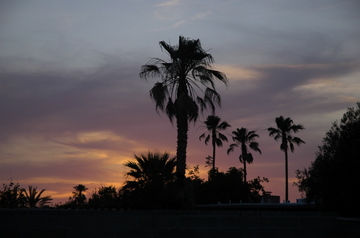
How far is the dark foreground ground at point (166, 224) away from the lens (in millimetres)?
13375

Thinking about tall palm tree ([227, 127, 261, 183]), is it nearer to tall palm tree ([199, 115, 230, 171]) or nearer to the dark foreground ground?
tall palm tree ([199, 115, 230, 171])

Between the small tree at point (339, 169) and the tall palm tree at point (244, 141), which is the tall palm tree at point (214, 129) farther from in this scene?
the small tree at point (339, 169)

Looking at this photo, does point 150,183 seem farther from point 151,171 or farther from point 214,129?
point 214,129

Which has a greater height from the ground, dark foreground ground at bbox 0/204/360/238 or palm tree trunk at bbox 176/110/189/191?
palm tree trunk at bbox 176/110/189/191

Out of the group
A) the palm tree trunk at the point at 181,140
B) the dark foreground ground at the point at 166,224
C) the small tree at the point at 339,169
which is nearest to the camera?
the dark foreground ground at the point at 166,224

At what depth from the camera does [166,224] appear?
46.8 ft

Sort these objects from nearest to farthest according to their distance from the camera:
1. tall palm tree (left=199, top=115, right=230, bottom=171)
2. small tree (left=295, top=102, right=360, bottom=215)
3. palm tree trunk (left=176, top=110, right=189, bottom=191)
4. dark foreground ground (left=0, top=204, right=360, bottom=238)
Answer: dark foreground ground (left=0, top=204, right=360, bottom=238) → small tree (left=295, top=102, right=360, bottom=215) → palm tree trunk (left=176, top=110, right=189, bottom=191) → tall palm tree (left=199, top=115, right=230, bottom=171)

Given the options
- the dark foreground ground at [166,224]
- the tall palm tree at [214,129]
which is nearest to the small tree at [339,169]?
the dark foreground ground at [166,224]

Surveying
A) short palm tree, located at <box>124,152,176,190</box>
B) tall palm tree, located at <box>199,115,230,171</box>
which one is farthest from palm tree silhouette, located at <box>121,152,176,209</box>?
tall palm tree, located at <box>199,115,230,171</box>

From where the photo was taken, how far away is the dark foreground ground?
1338cm

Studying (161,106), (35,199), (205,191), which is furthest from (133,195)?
(205,191)

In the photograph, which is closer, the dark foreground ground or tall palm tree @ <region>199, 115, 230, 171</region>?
the dark foreground ground

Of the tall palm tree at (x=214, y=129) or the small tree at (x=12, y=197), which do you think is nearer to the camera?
the small tree at (x=12, y=197)

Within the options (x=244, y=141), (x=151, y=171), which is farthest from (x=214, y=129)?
(x=151, y=171)
